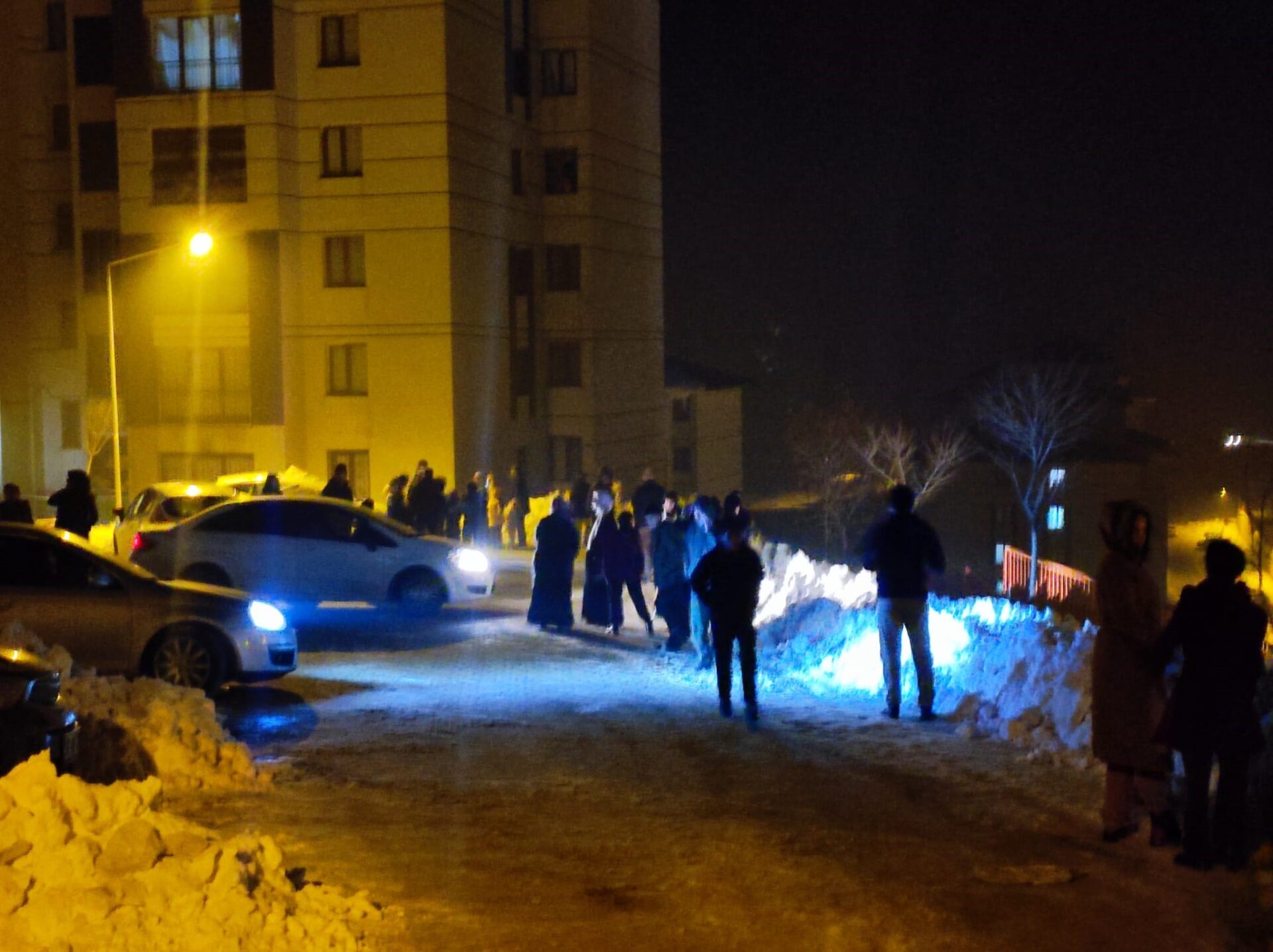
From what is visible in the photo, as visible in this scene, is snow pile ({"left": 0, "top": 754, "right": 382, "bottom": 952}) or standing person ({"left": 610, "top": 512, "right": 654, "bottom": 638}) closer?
snow pile ({"left": 0, "top": 754, "right": 382, "bottom": 952})

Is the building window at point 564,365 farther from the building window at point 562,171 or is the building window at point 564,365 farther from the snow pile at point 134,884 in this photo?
the snow pile at point 134,884

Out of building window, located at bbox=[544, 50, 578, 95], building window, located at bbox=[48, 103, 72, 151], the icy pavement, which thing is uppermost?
building window, located at bbox=[544, 50, 578, 95]

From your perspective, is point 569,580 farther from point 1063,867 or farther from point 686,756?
point 1063,867

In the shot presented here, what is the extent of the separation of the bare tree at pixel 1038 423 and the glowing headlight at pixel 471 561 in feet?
111

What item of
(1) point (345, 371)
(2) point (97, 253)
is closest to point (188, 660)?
(1) point (345, 371)

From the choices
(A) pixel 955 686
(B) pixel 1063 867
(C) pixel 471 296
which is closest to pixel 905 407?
(C) pixel 471 296

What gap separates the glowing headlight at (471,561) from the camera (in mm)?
18484

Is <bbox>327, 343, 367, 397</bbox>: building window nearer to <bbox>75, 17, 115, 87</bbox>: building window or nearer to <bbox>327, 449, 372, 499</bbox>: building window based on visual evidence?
<bbox>327, 449, 372, 499</bbox>: building window

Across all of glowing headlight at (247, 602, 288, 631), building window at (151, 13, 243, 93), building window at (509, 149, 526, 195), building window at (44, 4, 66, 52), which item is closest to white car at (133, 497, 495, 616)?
glowing headlight at (247, 602, 288, 631)

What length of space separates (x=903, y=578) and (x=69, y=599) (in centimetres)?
694

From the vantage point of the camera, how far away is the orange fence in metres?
23.5

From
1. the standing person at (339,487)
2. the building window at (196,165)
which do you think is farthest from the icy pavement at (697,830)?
the building window at (196,165)

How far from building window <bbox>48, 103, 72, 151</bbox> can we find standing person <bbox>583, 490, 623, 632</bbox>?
37.3m

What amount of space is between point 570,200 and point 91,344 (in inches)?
652
